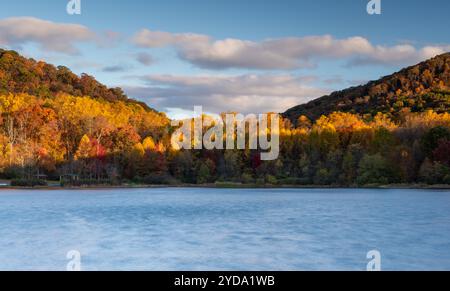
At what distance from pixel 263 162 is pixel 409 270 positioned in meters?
59.9

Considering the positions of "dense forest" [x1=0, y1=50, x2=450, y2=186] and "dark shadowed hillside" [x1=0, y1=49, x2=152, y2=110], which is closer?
"dense forest" [x1=0, y1=50, x2=450, y2=186]

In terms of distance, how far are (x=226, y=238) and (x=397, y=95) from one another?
110 meters

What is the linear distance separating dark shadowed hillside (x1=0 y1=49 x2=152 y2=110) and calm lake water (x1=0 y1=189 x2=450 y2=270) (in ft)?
275

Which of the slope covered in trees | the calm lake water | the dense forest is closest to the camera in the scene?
the calm lake water

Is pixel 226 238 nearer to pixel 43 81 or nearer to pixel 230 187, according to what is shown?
pixel 230 187

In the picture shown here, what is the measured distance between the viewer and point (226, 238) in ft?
68.1

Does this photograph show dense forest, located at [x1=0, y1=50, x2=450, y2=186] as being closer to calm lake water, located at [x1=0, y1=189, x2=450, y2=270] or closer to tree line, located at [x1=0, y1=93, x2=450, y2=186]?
tree line, located at [x1=0, y1=93, x2=450, y2=186]

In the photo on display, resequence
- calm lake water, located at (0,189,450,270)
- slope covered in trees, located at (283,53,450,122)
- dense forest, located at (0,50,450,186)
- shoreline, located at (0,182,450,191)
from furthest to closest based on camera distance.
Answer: slope covered in trees, located at (283,53,450,122)
dense forest, located at (0,50,450,186)
shoreline, located at (0,182,450,191)
calm lake water, located at (0,189,450,270)

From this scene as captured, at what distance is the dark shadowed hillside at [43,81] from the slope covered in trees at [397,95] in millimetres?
43328

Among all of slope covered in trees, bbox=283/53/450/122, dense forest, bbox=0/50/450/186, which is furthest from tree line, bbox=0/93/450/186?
slope covered in trees, bbox=283/53/450/122

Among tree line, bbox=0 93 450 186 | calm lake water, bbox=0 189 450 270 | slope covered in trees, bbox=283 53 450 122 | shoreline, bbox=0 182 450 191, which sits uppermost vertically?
slope covered in trees, bbox=283 53 450 122

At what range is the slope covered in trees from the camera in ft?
361

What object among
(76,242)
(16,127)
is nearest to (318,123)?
(16,127)
